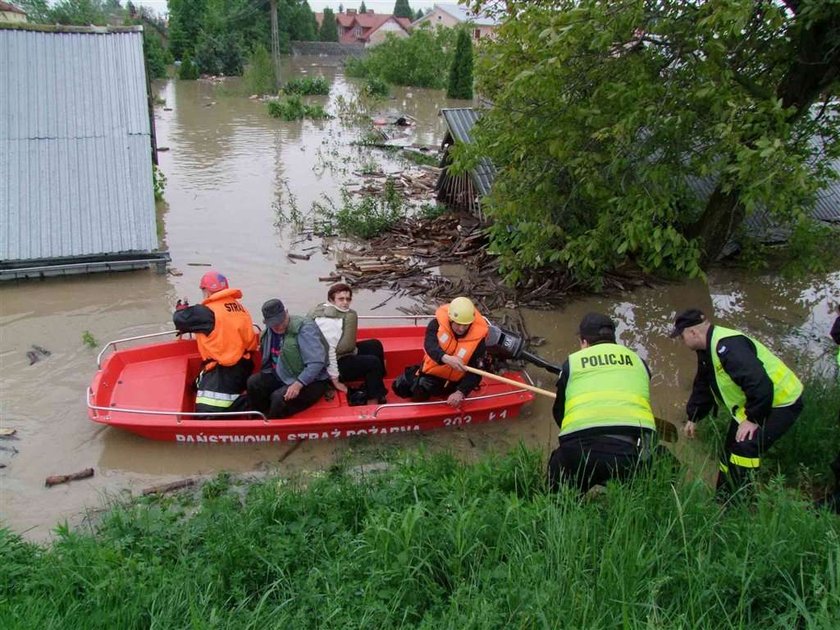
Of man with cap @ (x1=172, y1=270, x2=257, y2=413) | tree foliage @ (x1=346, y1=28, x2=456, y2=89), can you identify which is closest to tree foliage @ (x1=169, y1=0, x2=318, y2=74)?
tree foliage @ (x1=346, y1=28, x2=456, y2=89)

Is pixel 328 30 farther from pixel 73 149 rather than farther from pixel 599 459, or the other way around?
pixel 599 459

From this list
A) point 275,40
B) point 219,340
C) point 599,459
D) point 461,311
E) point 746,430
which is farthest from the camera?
point 275,40

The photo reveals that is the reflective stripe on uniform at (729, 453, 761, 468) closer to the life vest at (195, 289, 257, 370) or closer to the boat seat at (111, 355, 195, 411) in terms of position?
the life vest at (195, 289, 257, 370)

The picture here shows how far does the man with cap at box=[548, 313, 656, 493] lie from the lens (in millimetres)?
4152

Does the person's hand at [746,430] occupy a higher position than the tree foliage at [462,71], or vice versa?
the tree foliage at [462,71]

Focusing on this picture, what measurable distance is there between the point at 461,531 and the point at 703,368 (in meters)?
2.46

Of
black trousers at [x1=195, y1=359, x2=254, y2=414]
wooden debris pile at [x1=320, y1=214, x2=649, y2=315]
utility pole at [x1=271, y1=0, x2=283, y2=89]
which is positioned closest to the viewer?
black trousers at [x1=195, y1=359, x2=254, y2=414]

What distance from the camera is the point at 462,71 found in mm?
36812

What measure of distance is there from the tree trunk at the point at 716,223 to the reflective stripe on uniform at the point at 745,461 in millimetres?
5792

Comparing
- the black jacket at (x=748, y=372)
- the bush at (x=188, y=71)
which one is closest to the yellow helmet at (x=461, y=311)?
the black jacket at (x=748, y=372)

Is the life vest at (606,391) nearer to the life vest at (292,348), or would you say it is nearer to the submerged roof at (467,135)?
the life vest at (292,348)

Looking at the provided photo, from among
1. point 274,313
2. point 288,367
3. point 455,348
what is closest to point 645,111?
point 455,348

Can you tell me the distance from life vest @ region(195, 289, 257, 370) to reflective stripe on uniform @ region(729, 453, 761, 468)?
186 inches

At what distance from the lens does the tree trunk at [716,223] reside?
959cm
